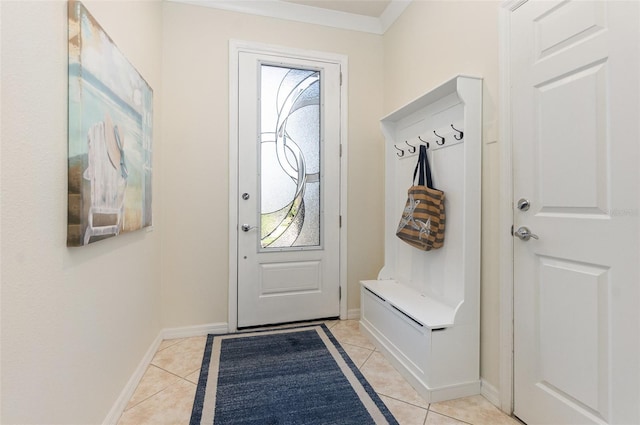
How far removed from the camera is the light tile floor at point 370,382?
152 centimetres

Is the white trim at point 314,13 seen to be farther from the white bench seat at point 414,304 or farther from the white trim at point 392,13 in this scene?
the white bench seat at point 414,304

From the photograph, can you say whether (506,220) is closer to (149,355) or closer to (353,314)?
(353,314)

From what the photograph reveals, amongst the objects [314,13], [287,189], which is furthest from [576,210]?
[314,13]

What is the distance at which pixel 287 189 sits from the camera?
8.75 feet

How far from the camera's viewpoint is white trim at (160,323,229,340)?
243cm

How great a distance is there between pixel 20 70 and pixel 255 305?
2119 millimetres

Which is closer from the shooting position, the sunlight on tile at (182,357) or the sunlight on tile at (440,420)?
the sunlight on tile at (440,420)

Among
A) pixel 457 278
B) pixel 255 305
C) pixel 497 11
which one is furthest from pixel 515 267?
pixel 255 305

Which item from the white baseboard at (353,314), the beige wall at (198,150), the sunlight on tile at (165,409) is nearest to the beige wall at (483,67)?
the beige wall at (198,150)

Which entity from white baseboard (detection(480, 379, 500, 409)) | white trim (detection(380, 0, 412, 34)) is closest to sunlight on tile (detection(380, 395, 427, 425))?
white baseboard (detection(480, 379, 500, 409))

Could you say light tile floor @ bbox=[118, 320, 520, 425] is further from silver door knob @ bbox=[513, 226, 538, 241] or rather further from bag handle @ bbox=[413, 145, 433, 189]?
bag handle @ bbox=[413, 145, 433, 189]

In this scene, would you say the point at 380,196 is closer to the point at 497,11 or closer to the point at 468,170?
the point at 468,170

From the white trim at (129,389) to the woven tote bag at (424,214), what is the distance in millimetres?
1865

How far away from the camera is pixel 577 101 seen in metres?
1.26
